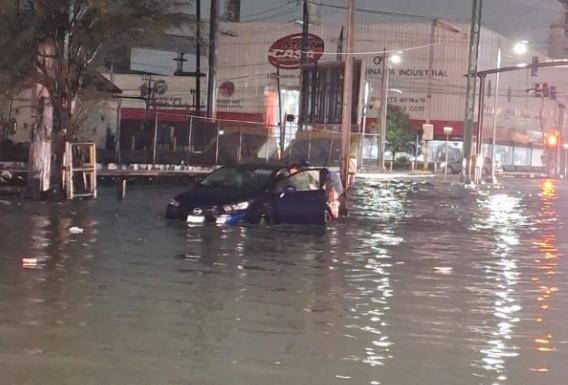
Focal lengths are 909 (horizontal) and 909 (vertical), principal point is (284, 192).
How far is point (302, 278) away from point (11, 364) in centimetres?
528

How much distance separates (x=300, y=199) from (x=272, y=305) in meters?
8.66

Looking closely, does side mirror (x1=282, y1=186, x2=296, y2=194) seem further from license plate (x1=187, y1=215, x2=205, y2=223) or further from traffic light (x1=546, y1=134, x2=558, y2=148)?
traffic light (x1=546, y1=134, x2=558, y2=148)

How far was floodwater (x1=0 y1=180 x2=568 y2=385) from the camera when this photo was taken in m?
6.78

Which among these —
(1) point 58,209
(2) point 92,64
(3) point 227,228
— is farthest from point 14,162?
(3) point 227,228

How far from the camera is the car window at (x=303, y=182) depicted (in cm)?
1769

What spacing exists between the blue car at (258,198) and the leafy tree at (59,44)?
16.7ft

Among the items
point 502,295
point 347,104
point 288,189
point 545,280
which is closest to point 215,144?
point 347,104

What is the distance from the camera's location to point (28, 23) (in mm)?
21062

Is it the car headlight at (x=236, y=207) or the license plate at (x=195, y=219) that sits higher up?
the car headlight at (x=236, y=207)

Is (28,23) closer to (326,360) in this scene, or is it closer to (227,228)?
(227,228)

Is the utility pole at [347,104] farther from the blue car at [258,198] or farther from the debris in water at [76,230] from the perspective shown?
the debris in water at [76,230]

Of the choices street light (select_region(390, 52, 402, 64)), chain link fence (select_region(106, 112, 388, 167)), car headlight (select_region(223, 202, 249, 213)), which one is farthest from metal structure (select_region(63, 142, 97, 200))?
street light (select_region(390, 52, 402, 64))

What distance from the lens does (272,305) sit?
30.8 feet

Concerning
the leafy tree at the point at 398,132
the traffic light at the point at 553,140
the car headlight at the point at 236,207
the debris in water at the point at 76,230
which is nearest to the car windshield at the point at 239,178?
the car headlight at the point at 236,207
